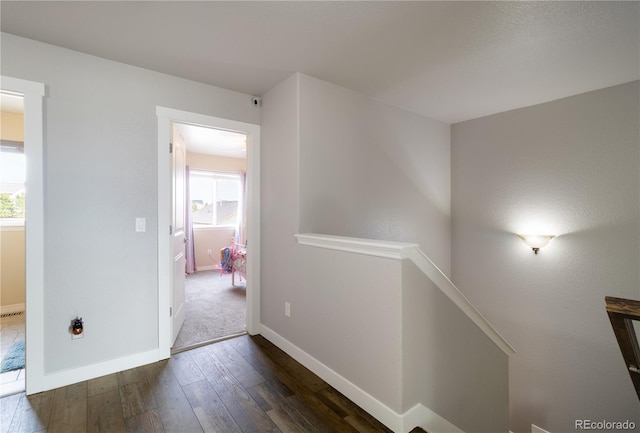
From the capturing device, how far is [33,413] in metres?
1.82

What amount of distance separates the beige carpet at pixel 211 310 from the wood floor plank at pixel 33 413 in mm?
873

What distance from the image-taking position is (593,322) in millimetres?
2830

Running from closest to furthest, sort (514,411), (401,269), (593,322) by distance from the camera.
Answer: (401,269)
(593,322)
(514,411)

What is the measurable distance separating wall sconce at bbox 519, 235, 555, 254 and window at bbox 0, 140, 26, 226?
20.2ft

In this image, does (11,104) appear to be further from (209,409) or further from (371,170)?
(371,170)

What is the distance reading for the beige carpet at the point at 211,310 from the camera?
3.00 metres

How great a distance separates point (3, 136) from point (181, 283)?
2.95 meters

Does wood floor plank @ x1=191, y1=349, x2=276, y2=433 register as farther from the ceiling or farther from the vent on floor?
the vent on floor

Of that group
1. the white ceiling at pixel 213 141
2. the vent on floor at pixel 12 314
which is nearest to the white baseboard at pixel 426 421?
the white ceiling at pixel 213 141

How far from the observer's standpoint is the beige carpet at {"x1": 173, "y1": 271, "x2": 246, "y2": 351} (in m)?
3.00

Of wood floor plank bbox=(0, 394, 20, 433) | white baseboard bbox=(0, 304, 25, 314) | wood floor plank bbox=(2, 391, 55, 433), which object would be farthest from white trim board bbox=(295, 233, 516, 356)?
white baseboard bbox=(0, 304, 25, 314)

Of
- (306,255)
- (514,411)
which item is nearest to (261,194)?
(306,255)

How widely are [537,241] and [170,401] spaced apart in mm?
3712

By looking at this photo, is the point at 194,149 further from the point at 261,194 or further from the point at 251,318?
the point at 251,318
